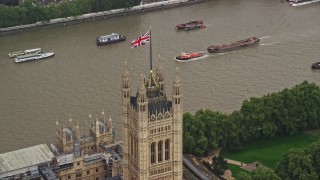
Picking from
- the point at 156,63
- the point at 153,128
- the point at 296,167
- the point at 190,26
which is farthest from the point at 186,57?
the point at 153,128

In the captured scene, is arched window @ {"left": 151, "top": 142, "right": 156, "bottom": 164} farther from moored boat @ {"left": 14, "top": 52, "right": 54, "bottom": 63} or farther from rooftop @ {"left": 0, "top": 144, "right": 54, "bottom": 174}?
moored boat @ {"left": 14, "top": 52, "right": 54, "bottom": 63}

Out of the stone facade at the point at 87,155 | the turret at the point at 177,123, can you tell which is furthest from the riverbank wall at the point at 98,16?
the turret at the point at 177,123

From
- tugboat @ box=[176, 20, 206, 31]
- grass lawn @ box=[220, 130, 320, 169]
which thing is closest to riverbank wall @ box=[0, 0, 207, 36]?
tugboat @ box=[176, 20, 206, 31]

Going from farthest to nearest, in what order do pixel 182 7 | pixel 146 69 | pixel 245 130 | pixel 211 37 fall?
pixel 182 7 → pixel 211 37 → pixel 146 69 → pixel 245 130

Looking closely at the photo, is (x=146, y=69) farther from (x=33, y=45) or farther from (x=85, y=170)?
(x=85, y=170)

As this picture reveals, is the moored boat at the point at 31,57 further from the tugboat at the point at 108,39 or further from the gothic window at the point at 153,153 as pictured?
the gothic window at the point at 153,153

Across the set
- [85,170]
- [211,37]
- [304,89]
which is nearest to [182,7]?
[211,37]

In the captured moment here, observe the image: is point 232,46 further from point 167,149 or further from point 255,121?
point 167,149
